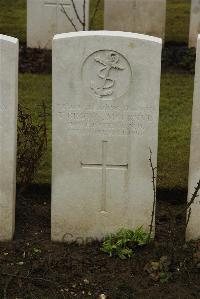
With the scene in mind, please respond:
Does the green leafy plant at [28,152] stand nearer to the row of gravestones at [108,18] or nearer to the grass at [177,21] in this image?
the row of gravestones at [108,18]

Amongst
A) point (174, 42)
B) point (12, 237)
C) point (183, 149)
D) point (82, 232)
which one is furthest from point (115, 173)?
point (174, 42)

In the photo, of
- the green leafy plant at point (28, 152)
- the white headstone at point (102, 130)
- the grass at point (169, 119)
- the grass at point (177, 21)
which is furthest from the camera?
the grass at point (177, 21)

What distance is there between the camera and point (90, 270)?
18.6 feet

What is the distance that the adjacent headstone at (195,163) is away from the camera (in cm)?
571

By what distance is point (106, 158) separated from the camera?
5934mm

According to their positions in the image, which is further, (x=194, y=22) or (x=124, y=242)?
(x=194, y=22)

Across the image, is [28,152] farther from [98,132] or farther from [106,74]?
[106,74]

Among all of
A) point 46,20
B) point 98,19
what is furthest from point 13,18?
point 46,20

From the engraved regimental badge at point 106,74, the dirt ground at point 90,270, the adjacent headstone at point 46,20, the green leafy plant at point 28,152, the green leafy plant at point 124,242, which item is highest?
the adjacent headstone at point 46,20

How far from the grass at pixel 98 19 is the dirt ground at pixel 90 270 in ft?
22.3

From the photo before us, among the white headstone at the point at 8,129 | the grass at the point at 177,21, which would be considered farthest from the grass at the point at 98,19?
the white headstone at the point at 8,129

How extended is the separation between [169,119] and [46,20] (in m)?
3.55

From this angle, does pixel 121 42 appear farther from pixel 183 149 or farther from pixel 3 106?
pixel 183 149

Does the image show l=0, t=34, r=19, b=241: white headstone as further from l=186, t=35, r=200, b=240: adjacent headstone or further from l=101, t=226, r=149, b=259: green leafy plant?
l=186, t=35, r=200, b=240: adjacent headstone
